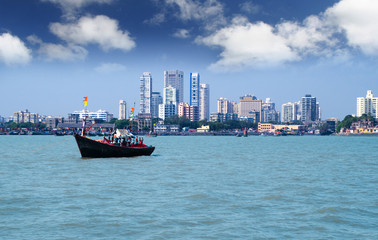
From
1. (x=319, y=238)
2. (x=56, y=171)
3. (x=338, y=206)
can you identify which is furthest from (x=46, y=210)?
(x=56, y=171)

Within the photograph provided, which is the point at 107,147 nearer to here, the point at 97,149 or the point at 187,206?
the point at 97,149

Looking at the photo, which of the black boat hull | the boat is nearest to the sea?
the black boat hull

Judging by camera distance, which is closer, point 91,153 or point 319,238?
point 319,238

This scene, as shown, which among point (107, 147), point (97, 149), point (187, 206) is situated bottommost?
point (187, 206)

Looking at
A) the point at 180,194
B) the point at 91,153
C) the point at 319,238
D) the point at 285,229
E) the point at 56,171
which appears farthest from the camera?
the point at 91,153

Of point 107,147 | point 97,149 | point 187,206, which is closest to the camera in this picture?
point 187,206

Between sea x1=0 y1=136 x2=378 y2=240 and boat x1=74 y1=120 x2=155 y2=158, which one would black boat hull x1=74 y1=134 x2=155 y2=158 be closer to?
boat x1=74 y1=120 x2=155 y2=158

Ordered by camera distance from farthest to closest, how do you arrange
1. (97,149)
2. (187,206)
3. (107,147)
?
(107,147)
(97,149)
(187,206)

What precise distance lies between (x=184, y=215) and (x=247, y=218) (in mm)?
2744

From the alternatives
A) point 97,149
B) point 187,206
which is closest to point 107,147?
point 97,149

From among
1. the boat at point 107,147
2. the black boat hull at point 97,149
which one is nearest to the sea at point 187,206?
the black boat hull at point 97,149

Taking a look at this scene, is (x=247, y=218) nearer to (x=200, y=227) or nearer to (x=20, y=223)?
(x=200, y=227)

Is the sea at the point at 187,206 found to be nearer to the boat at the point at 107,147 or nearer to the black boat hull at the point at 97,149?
the black boat hull at the point at 97,149

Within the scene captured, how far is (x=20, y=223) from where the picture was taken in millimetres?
18406
